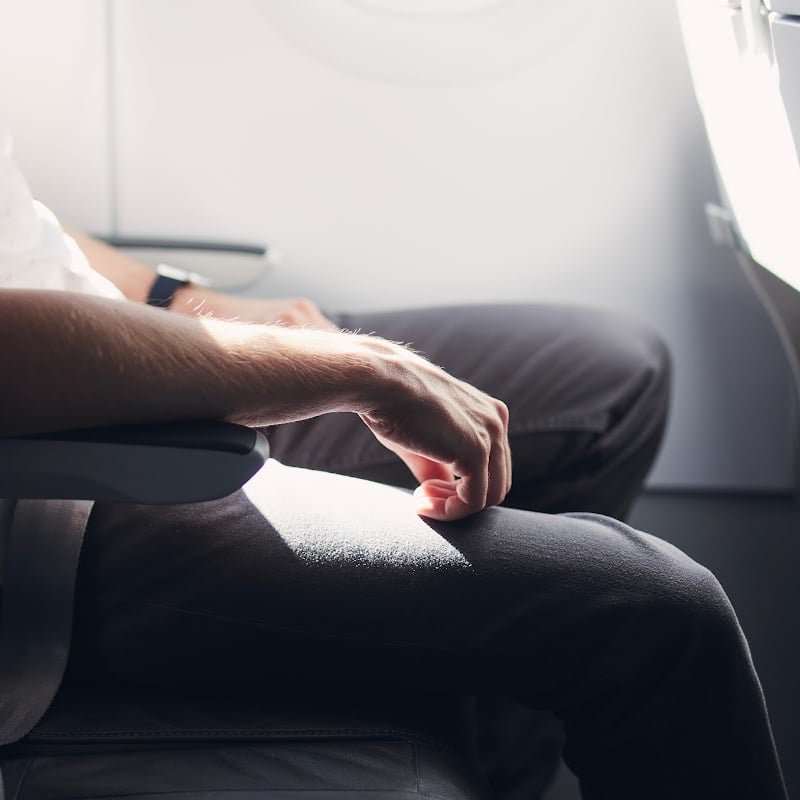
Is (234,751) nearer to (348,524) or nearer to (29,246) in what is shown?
(348,524)

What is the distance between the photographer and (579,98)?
1.51 m

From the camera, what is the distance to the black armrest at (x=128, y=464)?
0.51 m

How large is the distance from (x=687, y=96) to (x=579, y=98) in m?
0.18

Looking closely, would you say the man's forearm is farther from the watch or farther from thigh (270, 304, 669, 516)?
the watch

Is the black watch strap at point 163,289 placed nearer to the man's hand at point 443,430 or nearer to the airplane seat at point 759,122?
the man's hand at point 443,430

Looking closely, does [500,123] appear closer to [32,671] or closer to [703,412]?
[703,412]

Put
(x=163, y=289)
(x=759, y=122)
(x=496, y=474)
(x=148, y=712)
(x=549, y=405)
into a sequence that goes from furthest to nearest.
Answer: (x=163, y=289), (x=549, y=405), (x=759, y=122), (x=496, y=474), (x=148, y=712)

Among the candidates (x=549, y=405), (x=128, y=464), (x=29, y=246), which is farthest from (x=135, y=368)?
(x=549, y=405)

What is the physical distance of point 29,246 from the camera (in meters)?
0.79

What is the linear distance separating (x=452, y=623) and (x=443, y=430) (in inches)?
5.3

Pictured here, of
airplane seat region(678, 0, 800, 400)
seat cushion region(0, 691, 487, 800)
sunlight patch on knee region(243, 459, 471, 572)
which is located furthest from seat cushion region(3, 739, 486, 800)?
airplane seat region(678, 0, 800, 400)

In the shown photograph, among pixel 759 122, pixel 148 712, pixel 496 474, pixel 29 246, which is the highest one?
pixel 759 122

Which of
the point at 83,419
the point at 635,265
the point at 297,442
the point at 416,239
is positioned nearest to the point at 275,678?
the point at 83,419

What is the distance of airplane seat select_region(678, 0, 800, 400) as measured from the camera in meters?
0.81
